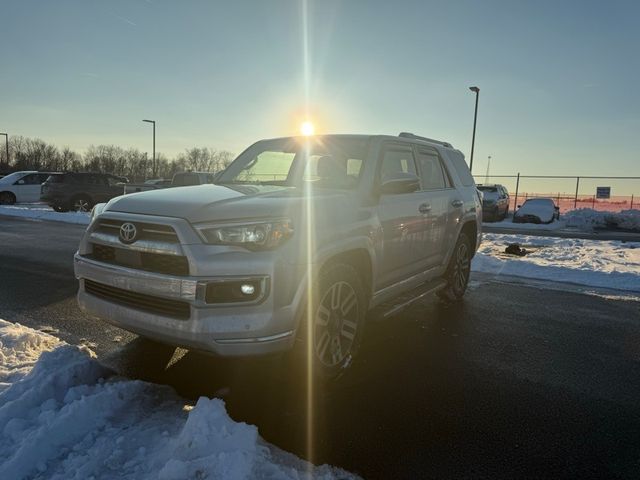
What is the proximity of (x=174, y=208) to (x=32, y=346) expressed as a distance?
6.18 feet

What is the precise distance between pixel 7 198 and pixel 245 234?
27970 millimetres

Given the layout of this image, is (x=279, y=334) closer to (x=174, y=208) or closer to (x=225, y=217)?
(x=225, y=217)

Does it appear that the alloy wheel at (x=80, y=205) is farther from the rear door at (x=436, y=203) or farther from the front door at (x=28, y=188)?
the rear door at (x=436, y=203)

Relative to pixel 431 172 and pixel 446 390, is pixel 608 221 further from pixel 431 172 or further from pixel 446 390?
pixel 446 390

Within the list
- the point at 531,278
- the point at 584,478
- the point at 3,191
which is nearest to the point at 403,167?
the point at 584,478

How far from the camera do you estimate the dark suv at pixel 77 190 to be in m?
20.4

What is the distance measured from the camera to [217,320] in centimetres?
278

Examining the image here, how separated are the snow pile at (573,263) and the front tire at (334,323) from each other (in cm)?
569

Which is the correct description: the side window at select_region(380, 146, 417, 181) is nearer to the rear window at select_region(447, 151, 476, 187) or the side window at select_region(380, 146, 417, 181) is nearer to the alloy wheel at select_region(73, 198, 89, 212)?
the rear window at select_region(447, 151, 476, 187)

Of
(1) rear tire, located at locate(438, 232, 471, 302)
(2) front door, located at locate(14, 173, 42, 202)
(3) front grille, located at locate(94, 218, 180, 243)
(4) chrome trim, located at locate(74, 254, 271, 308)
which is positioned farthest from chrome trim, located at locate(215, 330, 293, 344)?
(2) front door, located at locate(14, 173, 42, 202)

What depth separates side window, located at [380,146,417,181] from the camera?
4275 mm

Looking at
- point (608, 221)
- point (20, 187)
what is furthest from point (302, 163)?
point (20, 187)

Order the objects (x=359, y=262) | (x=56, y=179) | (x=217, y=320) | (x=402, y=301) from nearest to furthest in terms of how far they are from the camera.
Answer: (x=217, y=320) → (x=359, y=262) → (x=402, y=301) → (x=56, y=179)

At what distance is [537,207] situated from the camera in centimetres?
2303
